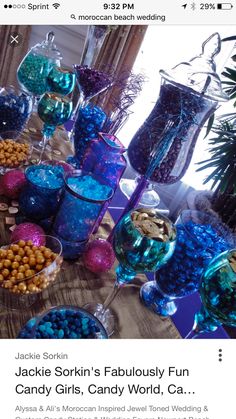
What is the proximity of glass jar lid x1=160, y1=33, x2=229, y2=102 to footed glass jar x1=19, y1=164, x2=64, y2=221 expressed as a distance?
27cm

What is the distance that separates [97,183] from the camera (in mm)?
579

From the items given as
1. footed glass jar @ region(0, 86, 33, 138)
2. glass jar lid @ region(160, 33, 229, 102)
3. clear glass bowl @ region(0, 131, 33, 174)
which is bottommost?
clear glass bowl @ region(0, 131, 33, 174)

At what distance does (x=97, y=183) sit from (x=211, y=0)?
414mm

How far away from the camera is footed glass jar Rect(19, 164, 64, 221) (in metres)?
0.58

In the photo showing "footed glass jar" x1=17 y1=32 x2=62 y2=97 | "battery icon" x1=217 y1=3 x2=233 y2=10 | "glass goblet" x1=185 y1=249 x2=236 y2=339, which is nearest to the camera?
"glass goblet" x1=185 y1=249 x2=236 y2=339

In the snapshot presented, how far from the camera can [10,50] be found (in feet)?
6.14

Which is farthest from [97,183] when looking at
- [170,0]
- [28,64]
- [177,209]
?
[177,209]

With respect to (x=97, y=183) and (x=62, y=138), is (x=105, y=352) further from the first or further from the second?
(x=62, y=138)

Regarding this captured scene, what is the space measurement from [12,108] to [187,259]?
52cm

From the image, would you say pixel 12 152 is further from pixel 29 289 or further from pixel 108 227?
pixel 29 289

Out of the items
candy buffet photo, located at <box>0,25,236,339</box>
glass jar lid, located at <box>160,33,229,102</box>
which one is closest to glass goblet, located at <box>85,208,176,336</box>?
candy buffet photo, located at <box>0,25,236,339</box>

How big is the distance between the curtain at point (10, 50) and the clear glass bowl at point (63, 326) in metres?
1.61

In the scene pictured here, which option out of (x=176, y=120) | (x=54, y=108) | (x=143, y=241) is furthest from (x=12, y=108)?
(x=143, y=241)

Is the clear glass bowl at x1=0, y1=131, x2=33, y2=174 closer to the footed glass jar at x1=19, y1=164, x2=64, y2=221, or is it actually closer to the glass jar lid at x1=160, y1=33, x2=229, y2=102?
the footed glass jar at x1=19, y1=164, x2=64, y2=221
